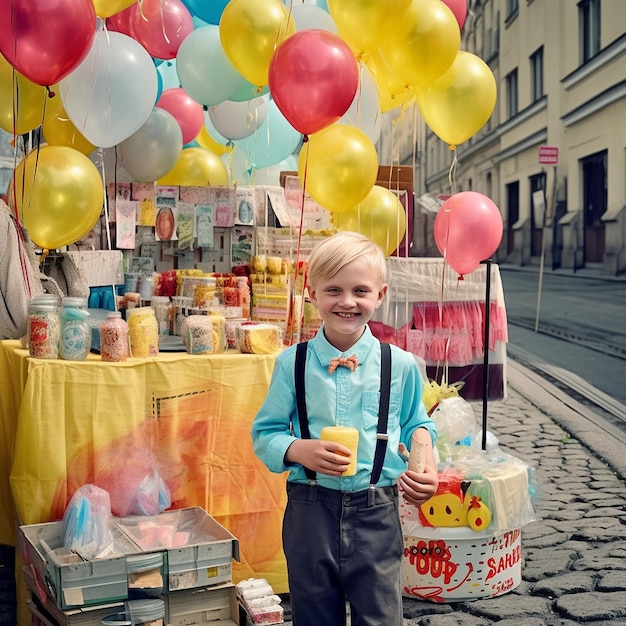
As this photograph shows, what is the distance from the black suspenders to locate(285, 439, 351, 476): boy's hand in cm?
11

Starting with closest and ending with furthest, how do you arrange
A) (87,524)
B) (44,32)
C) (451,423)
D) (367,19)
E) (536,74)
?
(87,524), (44,32), (451,423), (367,19), (536,74)

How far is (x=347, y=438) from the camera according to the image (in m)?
2.27

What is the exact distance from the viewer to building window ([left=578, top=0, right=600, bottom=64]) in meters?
21.3

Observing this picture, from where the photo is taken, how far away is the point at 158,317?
4625 mm

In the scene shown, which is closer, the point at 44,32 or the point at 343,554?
the point at 343,554

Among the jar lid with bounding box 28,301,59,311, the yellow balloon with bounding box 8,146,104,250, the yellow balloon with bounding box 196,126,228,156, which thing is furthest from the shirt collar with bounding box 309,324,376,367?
the yellow balloon with bounding box 196,126,228,156

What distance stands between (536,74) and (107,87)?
25.4m

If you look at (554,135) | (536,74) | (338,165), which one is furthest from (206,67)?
(536,74)

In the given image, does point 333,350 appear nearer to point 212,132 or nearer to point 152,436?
point 152,436

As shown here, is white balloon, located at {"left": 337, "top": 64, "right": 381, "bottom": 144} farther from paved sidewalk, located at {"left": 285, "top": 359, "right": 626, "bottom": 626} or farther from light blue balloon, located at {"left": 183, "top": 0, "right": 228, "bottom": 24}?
paved sidewalk, located at {"left": 285, "top": 359, "right": 626, "bottom": 626}

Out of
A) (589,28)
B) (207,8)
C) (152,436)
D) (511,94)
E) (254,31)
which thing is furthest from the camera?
(511,94)

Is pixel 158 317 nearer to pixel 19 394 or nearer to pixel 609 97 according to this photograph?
pixel 19 394

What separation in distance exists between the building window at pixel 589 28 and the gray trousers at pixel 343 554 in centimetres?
2097

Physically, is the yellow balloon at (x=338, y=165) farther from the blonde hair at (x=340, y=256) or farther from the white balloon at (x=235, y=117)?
the blonde hair at (x=340, y=256)
